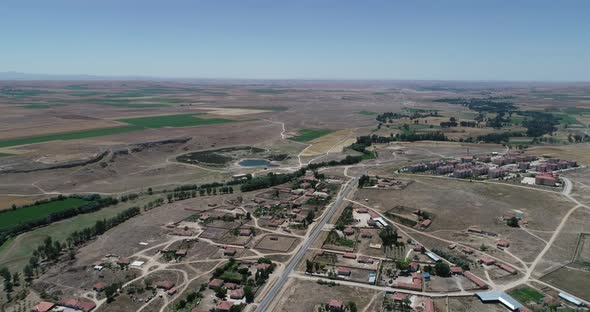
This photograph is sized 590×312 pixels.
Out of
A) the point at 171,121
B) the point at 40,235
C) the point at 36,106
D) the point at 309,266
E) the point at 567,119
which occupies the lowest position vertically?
the point at 40,235

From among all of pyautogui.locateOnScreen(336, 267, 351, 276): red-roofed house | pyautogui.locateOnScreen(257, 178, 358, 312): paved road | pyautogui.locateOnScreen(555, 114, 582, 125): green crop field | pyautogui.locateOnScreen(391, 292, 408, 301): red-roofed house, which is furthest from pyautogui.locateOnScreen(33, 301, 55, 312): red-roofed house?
pyautogui.locateOnScreen(555, 114, 582, 125): green crop field

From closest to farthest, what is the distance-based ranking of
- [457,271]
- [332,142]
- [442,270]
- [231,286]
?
[231,286], [442,270], [457,271], [332,142]

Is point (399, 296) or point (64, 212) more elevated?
point (64, 212)

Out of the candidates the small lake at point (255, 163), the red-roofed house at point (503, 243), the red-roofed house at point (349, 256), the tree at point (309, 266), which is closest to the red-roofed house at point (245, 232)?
the tree at point (309, 266)

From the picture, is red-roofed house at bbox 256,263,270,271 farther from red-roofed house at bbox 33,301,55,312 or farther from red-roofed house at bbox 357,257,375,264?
red-roofed house at bbox 33,301,55,312

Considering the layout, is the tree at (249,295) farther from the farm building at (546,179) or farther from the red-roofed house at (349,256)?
the farm building at (546,179)

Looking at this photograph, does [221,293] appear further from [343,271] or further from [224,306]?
[343,271]

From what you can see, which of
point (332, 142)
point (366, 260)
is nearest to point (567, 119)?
point (332, 142)
